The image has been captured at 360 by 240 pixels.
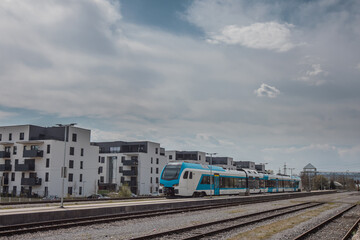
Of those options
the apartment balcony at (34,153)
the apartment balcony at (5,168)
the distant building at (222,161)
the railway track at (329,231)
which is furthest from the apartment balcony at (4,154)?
the distant building at (222,161)

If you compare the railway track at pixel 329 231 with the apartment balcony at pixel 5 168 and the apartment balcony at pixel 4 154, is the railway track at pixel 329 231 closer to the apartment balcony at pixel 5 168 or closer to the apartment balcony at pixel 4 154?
the apartment balcony at pixel 5 168

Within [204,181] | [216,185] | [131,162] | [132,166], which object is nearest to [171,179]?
[204,181]

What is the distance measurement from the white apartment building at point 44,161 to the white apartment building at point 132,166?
16.6 meters

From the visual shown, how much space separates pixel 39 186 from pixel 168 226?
54.1m

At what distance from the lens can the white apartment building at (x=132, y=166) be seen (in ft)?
305

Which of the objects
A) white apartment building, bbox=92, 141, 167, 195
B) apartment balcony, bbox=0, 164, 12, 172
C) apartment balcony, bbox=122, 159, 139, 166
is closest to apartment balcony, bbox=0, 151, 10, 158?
apartment balcony, bbox=0, 164, 12, 172

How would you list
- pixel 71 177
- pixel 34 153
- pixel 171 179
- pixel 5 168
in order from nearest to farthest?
pixel 171 179 < pixel 34 153 < pixel 5 168 < pixel 71 177

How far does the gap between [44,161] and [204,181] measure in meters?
38.3

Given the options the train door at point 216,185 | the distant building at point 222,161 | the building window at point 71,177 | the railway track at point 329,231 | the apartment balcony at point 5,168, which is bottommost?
the railway track at point 329,231

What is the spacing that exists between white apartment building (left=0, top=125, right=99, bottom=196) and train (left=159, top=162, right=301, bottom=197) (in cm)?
3172

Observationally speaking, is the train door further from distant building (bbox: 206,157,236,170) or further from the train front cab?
distant building (bbox: 206,157,236,170)

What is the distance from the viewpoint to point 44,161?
6756 centimetres

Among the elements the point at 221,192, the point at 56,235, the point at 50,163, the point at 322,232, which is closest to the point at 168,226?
the point at 56,235

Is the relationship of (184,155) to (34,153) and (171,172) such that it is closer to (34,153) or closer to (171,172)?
(34,153)
